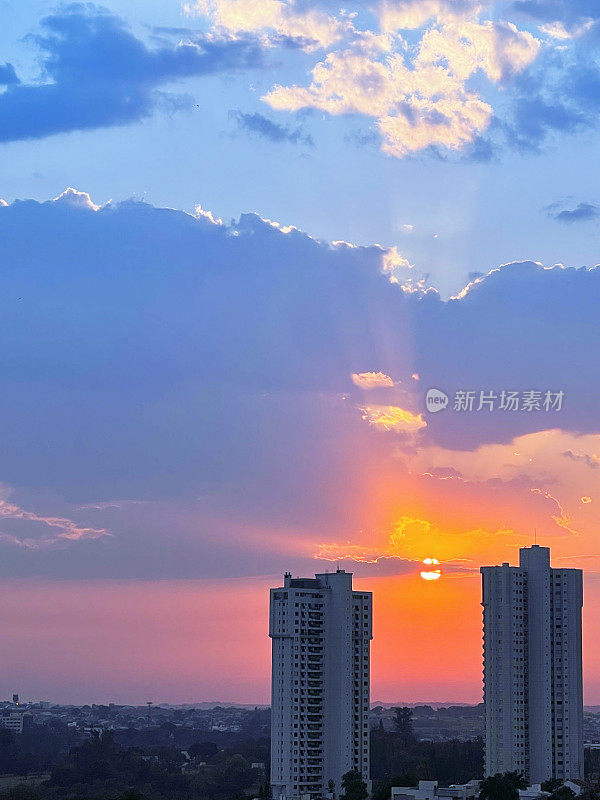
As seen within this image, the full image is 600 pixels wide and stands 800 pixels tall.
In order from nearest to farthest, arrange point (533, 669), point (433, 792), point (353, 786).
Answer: point (433, 792) < point (353, 786) < point (533, 669)

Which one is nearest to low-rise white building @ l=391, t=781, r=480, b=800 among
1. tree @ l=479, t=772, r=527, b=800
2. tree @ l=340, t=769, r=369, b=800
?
tree @ l=479, t=772, r=527, b=800

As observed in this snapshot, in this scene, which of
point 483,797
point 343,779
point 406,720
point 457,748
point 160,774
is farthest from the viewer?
point 406,720

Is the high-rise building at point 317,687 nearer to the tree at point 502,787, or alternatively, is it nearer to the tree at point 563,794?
the tree at point 502,787

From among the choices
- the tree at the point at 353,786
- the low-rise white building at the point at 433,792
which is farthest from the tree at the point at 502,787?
the tree at the point at 353,786

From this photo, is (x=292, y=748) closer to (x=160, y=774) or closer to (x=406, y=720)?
(x=160, y=774)

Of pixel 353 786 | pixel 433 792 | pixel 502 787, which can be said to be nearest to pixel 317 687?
pixel 353 786

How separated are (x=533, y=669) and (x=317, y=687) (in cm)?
1510

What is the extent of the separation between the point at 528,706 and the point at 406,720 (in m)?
69.5

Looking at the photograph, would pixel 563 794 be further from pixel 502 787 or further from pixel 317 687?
pixel 317 687

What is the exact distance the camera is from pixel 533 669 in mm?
91438

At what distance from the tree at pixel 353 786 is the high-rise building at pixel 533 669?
981 cm

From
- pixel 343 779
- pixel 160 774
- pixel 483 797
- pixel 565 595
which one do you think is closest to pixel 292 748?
pixel 343 779

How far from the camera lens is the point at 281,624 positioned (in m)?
91.5

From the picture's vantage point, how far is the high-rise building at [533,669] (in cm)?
8969
